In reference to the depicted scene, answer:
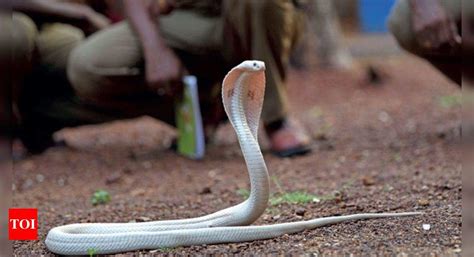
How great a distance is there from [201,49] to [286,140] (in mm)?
604

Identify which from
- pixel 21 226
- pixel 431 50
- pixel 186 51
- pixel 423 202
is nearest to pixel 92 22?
pixel 186 51

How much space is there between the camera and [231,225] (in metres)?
2.33

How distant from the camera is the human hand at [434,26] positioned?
338 centimetres

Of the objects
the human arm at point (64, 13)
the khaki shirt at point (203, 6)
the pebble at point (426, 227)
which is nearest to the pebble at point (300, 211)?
the pebble at point (426, 227)

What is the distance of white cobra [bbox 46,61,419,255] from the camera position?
218cm

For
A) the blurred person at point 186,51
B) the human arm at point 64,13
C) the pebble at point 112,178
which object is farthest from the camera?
the human arm at point 64,13

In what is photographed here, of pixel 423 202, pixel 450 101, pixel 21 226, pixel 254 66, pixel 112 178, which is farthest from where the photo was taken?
pixel 450 101

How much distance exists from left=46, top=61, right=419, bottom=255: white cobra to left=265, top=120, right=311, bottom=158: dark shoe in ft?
5.68

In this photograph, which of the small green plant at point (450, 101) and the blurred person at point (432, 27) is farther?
the small green plant at point (450, 101)

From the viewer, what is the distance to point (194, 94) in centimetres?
406

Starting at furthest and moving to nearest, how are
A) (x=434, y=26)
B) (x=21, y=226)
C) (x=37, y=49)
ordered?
1. (x=37, y=49)
2. (x=434, y=26)
3. (x=21, y=226)

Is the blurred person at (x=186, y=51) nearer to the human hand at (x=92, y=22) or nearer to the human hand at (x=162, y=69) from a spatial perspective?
the human hand at (x=162, y=69)

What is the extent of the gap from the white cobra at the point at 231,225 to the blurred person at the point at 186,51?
67.6 inches

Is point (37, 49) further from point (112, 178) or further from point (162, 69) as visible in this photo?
point (112, 178)
